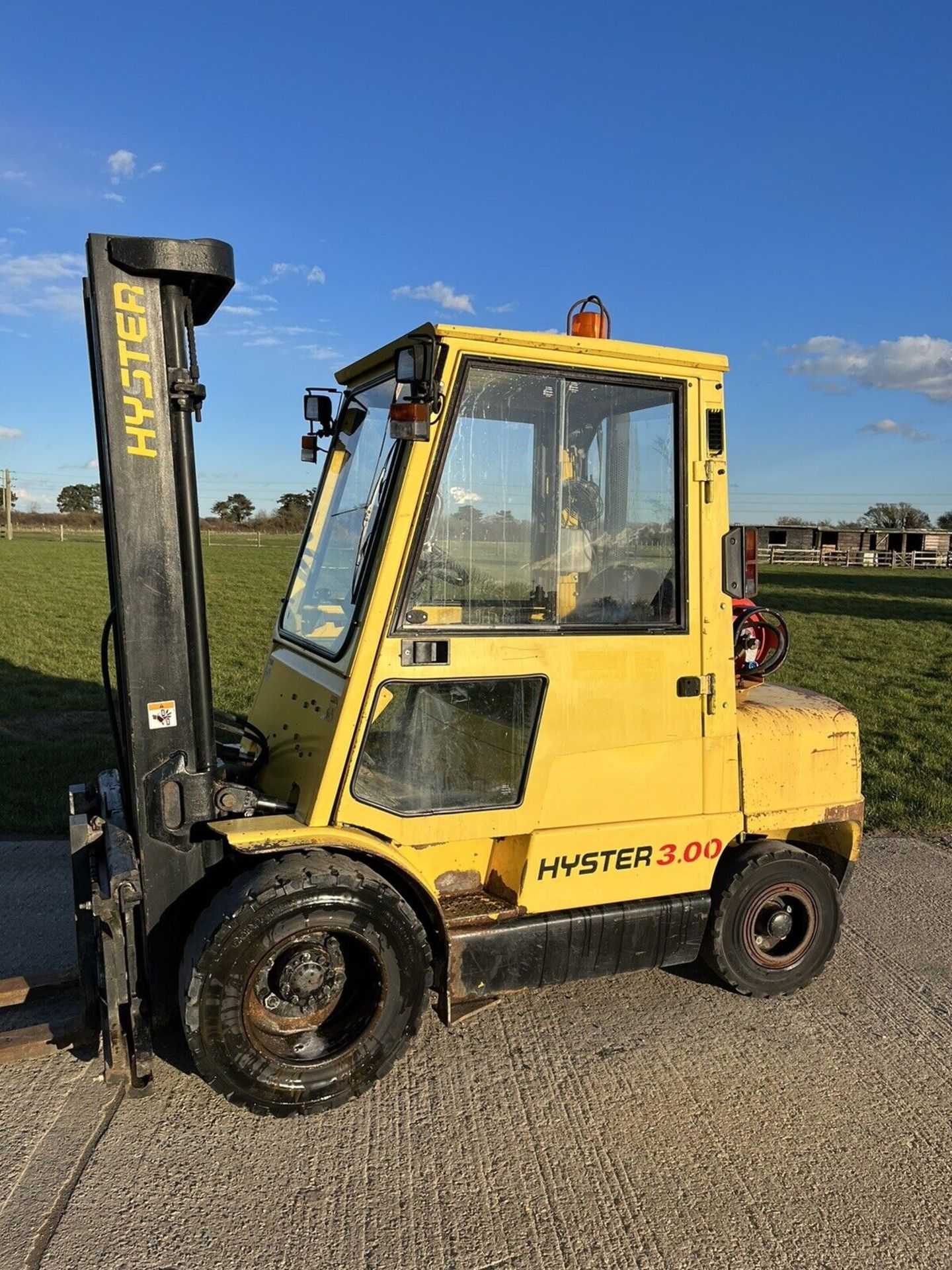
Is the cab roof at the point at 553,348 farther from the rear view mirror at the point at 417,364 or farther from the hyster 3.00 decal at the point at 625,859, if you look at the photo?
the hyster 3.00 decal at the point at 625,859

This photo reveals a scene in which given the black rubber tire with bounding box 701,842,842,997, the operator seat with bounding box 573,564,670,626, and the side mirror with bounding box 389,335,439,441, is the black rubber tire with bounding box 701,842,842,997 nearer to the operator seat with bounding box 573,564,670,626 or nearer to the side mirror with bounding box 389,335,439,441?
the operator seat with bounding box 573,564,670,626

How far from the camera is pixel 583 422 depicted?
11.9ft

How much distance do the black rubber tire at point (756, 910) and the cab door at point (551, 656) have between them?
26cm

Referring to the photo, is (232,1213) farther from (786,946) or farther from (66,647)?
(66,647)

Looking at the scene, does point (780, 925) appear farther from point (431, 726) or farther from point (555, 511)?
point (555, 511)

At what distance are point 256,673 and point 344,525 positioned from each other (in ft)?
28.7

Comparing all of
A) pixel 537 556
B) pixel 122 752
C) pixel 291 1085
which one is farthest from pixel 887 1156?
pixel 122 752

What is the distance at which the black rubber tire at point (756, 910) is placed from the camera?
4.03 m

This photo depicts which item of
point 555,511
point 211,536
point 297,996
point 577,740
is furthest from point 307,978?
point 211,536

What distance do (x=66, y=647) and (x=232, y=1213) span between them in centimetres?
1326

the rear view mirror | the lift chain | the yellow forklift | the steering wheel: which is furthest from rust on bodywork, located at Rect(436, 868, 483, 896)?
the lift chain

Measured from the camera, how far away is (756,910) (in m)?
4.09

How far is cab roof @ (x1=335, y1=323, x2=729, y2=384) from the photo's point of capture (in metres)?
3.33

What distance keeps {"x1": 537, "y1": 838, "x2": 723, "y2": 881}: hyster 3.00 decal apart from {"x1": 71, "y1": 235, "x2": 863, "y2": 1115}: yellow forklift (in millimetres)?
15
